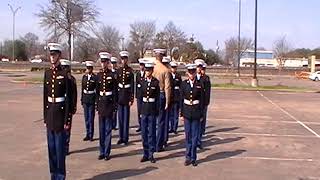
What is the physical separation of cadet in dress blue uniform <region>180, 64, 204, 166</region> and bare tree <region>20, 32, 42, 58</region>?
130198 mm

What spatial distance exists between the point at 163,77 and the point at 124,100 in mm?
1233

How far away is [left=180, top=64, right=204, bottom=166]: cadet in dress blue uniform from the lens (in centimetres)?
968

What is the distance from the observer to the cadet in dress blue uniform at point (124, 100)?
38.7ft

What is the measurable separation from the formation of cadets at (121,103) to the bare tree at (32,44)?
419ft

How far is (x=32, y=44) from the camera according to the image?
462ft

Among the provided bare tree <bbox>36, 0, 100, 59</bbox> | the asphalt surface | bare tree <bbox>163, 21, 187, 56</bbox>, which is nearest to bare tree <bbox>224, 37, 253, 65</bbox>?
bare tree <bbox>163, 21, 187, 56</bbox>

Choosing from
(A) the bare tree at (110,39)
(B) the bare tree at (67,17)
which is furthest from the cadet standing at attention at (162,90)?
(A) the bare tree at (110,39)

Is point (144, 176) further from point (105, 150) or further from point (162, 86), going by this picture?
point (162, 86)

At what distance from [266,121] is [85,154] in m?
9.40

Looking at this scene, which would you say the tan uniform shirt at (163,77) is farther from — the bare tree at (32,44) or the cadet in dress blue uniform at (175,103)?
the bare tree at (32,44)

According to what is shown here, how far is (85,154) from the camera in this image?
34.4 feet

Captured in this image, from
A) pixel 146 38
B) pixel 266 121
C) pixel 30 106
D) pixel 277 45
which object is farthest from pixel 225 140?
pixel 277 45

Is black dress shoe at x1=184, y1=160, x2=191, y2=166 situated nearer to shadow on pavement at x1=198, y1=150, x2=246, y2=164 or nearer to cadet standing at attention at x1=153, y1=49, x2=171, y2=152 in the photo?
shadow on pavement at x1=198, y1=150, x2=246, y2=164

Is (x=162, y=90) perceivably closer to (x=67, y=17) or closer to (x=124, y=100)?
(x=124, y=100)
